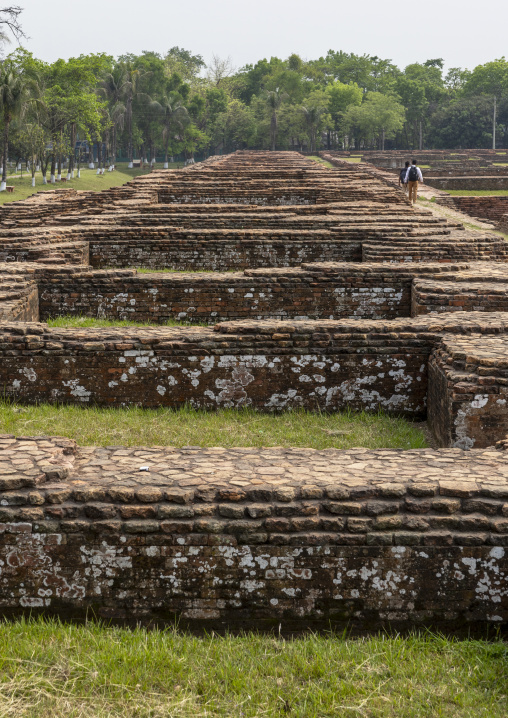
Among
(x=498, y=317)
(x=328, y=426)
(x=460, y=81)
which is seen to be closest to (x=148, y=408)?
(x=328, y=426)

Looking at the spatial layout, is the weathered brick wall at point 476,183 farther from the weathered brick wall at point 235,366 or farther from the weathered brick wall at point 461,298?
the weathered brick wall at point 235,366

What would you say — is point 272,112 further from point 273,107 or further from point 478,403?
point 478,403

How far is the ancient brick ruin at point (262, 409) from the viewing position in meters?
2.72

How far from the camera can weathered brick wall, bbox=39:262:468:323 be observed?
758cm

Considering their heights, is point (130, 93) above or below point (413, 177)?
above

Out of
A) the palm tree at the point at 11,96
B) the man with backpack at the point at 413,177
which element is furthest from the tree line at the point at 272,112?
the man with backpack at the point at 413,177

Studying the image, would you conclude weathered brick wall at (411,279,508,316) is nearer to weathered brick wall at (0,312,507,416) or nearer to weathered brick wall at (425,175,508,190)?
weathered brick wall at (0,312,507,416)

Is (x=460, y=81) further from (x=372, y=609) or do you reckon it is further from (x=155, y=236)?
(x=372, y=609)

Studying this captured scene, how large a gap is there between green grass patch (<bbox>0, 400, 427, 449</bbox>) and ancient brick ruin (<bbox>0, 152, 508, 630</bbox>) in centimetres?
15

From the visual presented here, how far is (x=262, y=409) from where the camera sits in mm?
5344

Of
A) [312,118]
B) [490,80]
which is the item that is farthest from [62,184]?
[490,80]

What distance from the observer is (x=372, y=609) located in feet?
8.99

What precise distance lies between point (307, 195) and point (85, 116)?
22.0 m

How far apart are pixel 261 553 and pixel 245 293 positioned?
513cm
